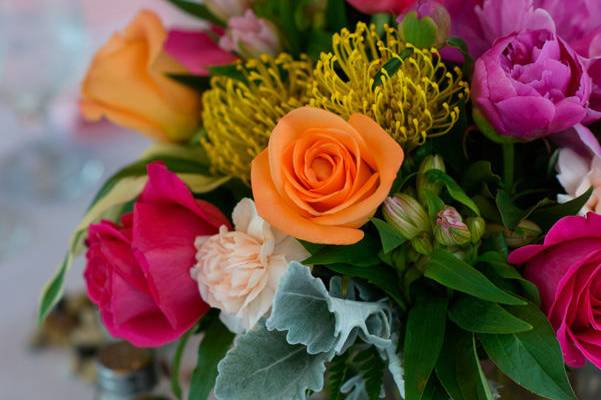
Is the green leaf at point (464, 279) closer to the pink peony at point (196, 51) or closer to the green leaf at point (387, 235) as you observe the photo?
the green leaf at point (387, 235)

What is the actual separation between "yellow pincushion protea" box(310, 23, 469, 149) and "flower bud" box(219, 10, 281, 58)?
6 cm

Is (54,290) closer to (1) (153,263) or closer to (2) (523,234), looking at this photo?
(1) (153,263)

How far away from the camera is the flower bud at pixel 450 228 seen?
309 mm

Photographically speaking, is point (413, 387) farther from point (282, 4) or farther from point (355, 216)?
point (282, 4)

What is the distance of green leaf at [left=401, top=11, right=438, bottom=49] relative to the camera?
34 cm

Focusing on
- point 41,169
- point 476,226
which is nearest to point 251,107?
point 476,226

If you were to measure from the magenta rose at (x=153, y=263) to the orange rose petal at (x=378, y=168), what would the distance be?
2.9 inches

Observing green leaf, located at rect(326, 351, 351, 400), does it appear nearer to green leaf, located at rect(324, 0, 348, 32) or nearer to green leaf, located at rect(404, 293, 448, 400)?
green leaf, located at rect(404, 293, 448, 400)

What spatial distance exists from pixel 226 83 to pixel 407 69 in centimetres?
11

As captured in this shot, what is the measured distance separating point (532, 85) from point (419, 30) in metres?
0.05

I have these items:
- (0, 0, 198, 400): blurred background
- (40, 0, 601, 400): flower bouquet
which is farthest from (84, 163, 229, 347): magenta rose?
(0, 0, 198, 400): blurred background

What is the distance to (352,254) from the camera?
1.08 feet

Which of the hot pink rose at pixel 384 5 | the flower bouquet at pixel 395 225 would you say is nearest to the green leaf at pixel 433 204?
the flower bouquet at pixel 395 225

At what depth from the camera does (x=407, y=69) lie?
34 cm
